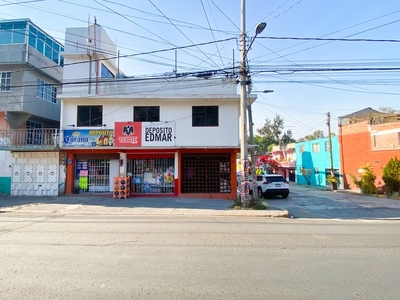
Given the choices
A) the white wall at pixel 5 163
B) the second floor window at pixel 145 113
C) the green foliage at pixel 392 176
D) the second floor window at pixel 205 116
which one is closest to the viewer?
the second floor window at pixel 205 116

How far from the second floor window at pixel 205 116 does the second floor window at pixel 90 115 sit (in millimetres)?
5936

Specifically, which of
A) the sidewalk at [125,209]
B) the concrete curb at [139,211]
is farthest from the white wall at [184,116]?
the concrete curb at [139,211]

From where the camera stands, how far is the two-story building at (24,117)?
1619cm

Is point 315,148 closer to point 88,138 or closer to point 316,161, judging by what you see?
point 316,161

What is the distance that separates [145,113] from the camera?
641 inches

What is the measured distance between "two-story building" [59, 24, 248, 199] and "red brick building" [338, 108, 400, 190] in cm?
1530

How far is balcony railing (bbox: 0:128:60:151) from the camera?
50.8 ft

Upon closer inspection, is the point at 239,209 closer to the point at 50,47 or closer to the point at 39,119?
the point at 39,119

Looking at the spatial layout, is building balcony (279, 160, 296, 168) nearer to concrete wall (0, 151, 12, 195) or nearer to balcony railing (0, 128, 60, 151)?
balcony railing (0, 128, 60, 151)

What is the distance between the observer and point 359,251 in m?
5.61

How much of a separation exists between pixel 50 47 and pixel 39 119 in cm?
574

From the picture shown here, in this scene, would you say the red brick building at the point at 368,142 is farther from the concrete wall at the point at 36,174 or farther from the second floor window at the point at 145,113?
the concrete wall at the point at 36,174

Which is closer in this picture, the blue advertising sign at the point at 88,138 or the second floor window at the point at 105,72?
the blue advertising sign at the point at 88,138

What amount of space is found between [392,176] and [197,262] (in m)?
21.2
